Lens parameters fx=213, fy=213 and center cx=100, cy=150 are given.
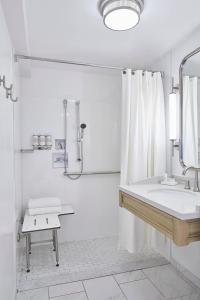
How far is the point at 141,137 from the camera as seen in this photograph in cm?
231

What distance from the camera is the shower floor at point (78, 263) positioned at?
199 centimetres

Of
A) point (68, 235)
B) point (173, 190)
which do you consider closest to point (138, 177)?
point (173, 190)

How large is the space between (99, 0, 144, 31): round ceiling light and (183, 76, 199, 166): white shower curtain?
0.79 meters

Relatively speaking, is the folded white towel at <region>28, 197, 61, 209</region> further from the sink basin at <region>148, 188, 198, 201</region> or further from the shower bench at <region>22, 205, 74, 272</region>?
the sink basin at <region>148, 188, 198, 201</region>

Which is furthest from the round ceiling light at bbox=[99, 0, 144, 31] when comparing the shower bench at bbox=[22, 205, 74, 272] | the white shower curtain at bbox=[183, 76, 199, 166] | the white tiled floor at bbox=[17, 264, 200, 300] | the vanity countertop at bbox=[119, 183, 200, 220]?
the white tiled floor at bbox=[17, 264, 200, 300]

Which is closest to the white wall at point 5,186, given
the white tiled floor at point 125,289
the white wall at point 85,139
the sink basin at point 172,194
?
the white tiled floor at point 125,289

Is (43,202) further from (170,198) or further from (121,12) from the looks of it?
(121,12)

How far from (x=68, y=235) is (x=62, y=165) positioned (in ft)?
2.99

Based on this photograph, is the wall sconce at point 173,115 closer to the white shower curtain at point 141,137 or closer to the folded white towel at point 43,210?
the white shower curtain at point 141,137

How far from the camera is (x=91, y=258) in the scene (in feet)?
7.72

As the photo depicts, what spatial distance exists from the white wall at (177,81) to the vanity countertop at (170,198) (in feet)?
1.27

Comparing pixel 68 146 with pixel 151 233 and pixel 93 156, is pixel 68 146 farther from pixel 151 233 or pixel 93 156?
pixel 151 233

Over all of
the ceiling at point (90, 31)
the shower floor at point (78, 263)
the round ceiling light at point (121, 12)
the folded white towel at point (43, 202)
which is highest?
the ceiling at point (90, 31)

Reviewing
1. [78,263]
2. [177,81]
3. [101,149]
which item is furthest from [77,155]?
[177,81]
